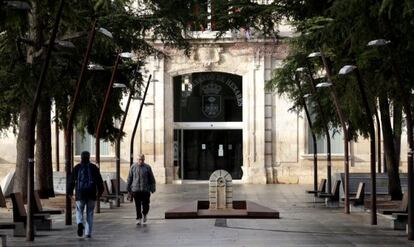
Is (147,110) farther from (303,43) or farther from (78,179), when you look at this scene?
(78,179)

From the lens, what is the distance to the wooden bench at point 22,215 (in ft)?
59.0

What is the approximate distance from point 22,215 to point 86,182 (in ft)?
6.03

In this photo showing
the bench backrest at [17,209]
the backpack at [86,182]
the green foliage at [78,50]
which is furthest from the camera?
the green foliage at [78,50]

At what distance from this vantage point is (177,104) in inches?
1897

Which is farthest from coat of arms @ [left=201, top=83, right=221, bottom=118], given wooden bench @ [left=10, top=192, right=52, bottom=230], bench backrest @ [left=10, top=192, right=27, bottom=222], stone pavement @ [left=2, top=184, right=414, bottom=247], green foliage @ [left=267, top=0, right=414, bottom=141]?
bench backrest @ [left=10, top=192, right=27, bottom=222]

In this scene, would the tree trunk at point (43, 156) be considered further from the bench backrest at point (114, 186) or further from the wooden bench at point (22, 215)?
the wooden bench at point (22, 215)

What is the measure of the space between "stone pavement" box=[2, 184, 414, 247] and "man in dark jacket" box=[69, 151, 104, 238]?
52 centimetres

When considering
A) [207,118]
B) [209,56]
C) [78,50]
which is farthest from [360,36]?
[207,118]

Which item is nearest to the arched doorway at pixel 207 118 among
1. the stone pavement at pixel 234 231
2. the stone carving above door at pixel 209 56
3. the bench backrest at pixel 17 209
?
the stone carving above door at pixel 209 56

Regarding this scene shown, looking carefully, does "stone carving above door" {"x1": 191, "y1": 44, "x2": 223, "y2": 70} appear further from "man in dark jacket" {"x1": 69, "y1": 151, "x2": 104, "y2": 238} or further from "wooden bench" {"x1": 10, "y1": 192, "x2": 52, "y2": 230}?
"man in dark jacket" {"x1": 69, "y1": 151, "x2": 104, "y2": 238}

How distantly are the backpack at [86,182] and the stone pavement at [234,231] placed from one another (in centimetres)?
91

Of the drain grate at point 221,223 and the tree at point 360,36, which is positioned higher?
the tree at point 360,36

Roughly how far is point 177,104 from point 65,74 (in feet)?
70.7

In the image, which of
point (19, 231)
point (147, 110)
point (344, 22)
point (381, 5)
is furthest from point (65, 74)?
point (147, 110)
